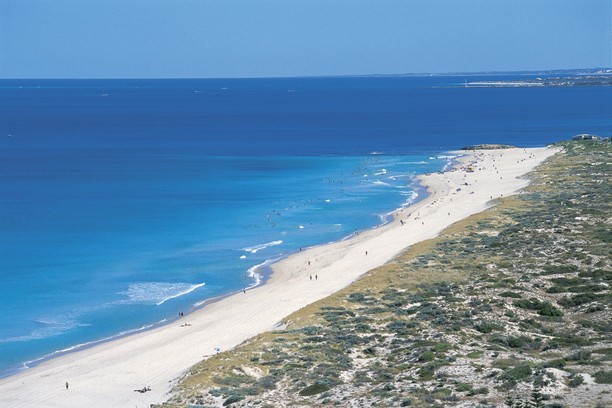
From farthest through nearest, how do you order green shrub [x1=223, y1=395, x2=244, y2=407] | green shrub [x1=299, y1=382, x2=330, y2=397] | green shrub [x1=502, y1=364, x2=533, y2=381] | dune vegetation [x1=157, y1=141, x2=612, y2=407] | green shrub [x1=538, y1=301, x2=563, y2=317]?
1. green shrub [x1=538, y1=301, x2=563, y2=317]
2. green shrub [x1=299, y1=382, x2=330, y2=397]
3. green shrub [x1=223, y1=395, x2=244, y2=407]
4. dune vegetation [x1=157, y1=141, x2=612, y2=407]
5. green shrub [x1=502, y1=364, x2=533, y2=381]

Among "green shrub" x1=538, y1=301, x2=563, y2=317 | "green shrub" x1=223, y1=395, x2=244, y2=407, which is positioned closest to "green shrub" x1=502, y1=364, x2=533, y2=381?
"green shrub" x1=223, y1=395, x2=244, y2=407

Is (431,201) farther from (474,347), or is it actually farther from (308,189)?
(474,347)

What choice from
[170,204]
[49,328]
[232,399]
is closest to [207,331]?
[49,328]

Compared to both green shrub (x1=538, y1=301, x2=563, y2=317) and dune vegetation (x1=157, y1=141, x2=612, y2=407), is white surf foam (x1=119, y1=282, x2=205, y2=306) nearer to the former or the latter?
dune vegetation (x1=157, y1=141, x2=612, y2=407)

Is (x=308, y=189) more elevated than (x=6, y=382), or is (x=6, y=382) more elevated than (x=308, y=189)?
(x=308, y=189)

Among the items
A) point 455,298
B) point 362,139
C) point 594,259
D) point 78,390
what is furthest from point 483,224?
point 362,139

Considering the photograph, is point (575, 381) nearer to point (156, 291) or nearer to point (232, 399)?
point (232, 399)
